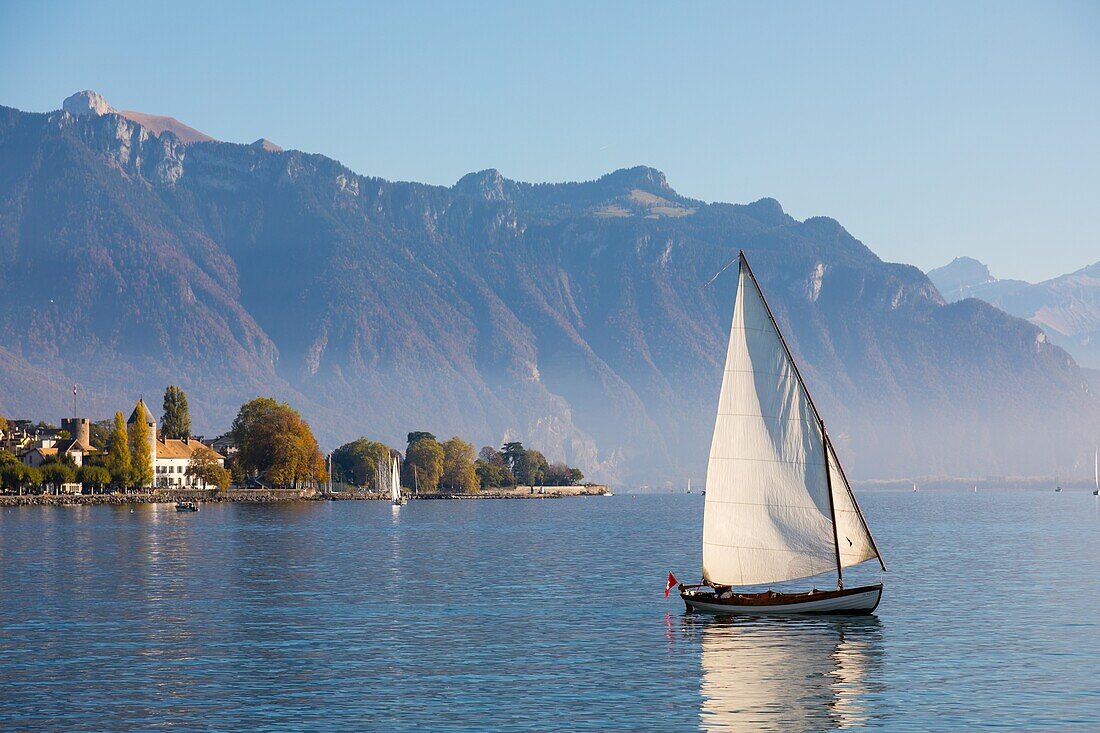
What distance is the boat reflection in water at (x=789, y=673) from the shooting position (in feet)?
161

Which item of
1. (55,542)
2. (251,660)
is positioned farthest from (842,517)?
(55,542)

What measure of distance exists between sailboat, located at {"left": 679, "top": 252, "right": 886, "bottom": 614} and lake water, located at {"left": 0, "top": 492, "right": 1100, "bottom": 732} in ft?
12.3

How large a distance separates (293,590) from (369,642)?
26009mm

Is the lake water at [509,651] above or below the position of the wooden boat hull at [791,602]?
below

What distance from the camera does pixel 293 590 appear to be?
9119 centimetres

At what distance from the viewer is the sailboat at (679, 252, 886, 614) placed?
66312 mm

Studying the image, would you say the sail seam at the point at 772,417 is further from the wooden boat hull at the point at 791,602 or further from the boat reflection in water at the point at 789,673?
the boat reflection in water at the point at 789,673

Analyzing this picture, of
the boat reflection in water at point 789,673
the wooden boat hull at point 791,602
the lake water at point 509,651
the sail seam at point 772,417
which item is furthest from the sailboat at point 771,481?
the lake water at point 509,651

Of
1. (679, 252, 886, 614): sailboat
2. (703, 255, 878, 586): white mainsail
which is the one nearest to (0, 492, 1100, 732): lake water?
(679, 252, 886, 614): sailboat

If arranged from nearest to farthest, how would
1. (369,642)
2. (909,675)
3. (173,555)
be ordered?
(909,675) → (369,642) → (173,555)

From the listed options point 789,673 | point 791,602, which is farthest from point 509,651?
point 791,602

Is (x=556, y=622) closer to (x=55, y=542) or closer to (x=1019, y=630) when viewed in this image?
(x=1019, y=630)

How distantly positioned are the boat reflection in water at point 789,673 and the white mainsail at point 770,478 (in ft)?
11.0

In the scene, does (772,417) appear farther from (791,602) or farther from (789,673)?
(789,673)
